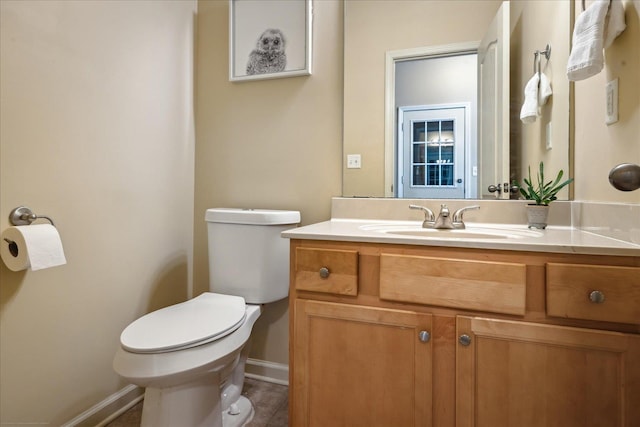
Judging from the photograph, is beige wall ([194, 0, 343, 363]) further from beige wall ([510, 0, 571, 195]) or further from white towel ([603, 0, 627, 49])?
white towel ([603, 0, 627, 49])

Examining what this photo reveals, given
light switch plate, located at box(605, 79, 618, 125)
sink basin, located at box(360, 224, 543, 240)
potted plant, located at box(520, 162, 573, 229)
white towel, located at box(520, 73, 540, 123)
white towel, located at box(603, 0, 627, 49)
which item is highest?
white towel, located at box(603, 0, 627, 49)

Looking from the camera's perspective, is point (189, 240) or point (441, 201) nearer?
point (441, 201)

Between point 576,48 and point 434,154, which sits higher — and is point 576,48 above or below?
above

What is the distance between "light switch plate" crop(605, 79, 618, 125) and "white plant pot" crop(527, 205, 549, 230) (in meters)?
0.35

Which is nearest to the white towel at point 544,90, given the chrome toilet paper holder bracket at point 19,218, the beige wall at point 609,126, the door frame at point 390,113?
the beige wall at point 609,126

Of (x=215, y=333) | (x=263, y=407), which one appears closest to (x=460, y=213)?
(x=215, y=333)

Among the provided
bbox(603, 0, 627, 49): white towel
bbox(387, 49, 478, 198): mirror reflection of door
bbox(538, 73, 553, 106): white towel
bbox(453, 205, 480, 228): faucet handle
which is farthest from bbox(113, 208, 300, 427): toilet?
bbox(603, 0, 627, 49): white towel

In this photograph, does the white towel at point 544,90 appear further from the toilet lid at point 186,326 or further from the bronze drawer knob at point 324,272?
the toilet lid at point 186,326

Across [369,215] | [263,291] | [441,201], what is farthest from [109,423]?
[441,201]

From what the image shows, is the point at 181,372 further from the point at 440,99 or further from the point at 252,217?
the point at 440,99

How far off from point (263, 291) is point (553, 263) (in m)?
1.09

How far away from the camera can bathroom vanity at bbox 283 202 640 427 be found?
0.84m

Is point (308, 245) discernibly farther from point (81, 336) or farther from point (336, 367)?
point (81, 336)

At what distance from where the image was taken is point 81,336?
135cm
